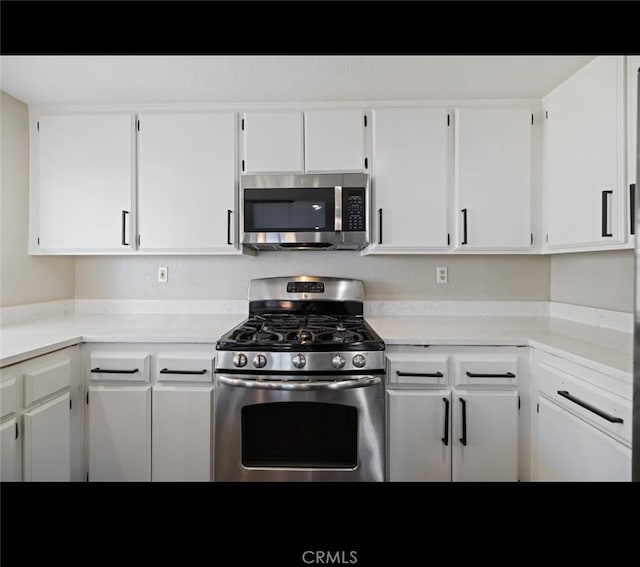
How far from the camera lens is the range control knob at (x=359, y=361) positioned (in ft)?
5.07

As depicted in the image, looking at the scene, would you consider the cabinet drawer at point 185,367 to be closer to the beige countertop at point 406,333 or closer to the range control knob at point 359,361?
the beige countertop at point 406,333

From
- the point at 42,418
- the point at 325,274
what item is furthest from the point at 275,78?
the point at 42,418

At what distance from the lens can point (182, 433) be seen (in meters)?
1.63

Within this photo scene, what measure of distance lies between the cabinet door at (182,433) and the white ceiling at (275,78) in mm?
1573

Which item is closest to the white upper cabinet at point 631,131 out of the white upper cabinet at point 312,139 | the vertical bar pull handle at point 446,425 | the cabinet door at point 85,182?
the vertical bar pull handle at point 446,425

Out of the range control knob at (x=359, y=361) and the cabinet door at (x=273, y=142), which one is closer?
the range control knob at (x=359, y=361)

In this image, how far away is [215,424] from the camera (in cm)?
157

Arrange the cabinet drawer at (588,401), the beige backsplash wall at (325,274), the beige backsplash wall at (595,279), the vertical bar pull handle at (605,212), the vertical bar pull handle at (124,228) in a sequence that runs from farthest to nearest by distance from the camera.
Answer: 1. the beige backsplash wall at (325,274)
2. the vertical bar pull handle at (124,228)
3. the beige backsplash wall at (595,279)
4. the vertical bar pull handle at (605,212)
5. the cabinet drawer at (588,401)

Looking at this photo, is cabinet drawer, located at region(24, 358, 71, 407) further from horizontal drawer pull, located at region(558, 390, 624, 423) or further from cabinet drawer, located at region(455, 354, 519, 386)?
horizontal drawer pull, located at region(558, 390, 624, 423)

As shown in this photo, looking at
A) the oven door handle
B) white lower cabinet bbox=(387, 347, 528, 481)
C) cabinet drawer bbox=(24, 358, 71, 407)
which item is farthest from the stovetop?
cabinet drawer bbox=(24, 358, 71, 407)

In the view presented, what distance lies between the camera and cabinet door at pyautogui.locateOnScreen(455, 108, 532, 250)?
197 centimetres

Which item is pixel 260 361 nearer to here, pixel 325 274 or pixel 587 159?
pixel 325 274

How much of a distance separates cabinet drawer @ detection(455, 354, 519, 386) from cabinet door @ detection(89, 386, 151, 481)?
1.51 meters
